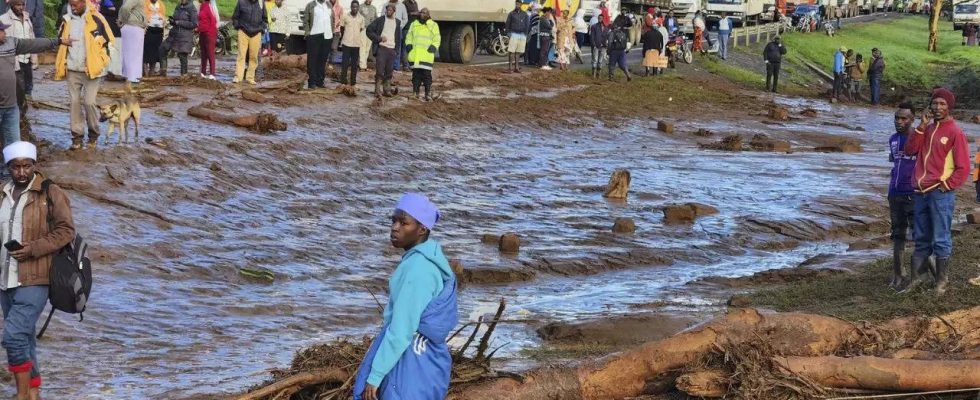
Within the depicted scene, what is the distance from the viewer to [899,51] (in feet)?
186

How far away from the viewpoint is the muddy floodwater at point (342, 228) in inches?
369

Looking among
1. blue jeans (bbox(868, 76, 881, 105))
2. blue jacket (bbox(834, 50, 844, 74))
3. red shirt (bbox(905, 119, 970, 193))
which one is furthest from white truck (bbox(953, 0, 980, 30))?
red shirt (bbox(905, 119, 970, 193))

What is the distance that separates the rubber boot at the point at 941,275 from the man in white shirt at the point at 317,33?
12.4 m

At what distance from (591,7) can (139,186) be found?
27.2m

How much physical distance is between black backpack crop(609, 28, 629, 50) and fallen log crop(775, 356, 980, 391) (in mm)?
23748

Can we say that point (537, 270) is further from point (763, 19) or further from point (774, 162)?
point (763, 19)

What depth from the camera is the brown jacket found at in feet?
22.9

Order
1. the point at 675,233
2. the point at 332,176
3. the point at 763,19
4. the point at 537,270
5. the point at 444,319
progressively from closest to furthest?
the point at 444,319
the point at 537,270
the point at 675,233
the point at 332,176
the point at 763,19

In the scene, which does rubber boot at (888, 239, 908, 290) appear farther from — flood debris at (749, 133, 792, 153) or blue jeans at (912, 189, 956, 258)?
flood debris at (749, 133, 792, 153)

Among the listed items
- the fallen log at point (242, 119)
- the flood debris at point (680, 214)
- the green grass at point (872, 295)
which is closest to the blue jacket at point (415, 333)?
the green grass at point (872, 295)

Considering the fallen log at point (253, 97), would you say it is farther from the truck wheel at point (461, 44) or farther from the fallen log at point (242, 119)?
the truck wheel at point (461, 44)

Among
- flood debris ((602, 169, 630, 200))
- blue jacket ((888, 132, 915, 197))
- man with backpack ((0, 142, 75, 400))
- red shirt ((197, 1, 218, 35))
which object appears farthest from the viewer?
red shirt ((197, 1, 218, 35))

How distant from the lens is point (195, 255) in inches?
475

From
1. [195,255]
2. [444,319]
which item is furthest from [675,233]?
[444,319]
